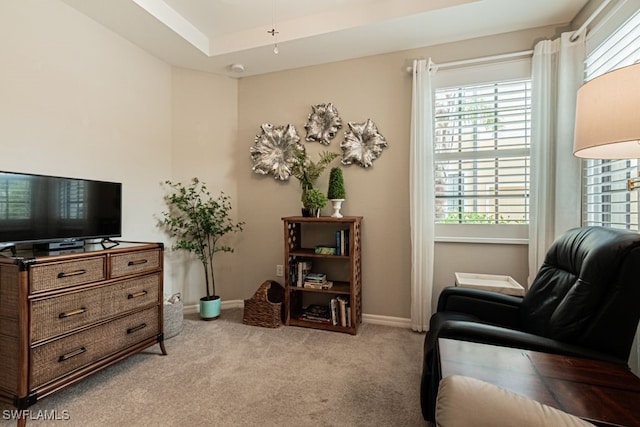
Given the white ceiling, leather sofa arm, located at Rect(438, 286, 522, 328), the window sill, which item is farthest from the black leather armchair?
the white ceiling

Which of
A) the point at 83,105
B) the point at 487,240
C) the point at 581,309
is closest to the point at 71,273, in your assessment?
the point at 83,105

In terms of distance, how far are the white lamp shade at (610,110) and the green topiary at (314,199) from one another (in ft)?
5.87

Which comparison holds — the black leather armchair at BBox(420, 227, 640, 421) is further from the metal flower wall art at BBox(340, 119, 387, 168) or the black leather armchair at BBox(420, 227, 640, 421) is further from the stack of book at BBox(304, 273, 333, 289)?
the metal flower wall art at BBox(340, 119, 387, 168)

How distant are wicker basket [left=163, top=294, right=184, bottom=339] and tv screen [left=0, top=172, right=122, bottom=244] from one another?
0.71 metres

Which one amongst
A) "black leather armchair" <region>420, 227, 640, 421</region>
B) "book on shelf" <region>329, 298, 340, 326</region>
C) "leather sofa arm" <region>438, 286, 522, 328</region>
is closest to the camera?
"black leather armchair" <region>420, 227, 640, 421</region>

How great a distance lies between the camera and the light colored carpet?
154 cm

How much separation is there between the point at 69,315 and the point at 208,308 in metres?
1.35

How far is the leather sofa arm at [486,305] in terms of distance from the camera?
1.74 meters

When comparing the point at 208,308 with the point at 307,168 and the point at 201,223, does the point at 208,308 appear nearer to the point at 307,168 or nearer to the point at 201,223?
the point at 201,223

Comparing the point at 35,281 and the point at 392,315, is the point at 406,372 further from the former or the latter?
the point at 35,281

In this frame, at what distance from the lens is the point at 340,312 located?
2613 millimetres

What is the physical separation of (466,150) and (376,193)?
84cm

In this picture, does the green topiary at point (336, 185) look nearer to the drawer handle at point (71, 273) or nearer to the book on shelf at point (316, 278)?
the book on shelf at point (316, 278)

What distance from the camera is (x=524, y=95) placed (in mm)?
2396
